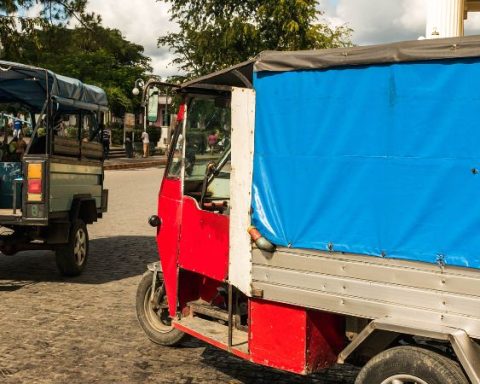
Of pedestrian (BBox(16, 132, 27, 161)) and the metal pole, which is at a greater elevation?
pedestrian (BBox(16, 132, 27, 161))

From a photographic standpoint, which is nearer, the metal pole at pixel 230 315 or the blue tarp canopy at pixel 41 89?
the metal pole at pixel 230 315

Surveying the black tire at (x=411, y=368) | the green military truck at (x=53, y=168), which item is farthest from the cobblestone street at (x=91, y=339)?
the black tire at (x=411, y=368)

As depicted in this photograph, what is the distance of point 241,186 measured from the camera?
4.39m

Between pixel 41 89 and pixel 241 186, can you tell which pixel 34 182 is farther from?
pixel 241 186

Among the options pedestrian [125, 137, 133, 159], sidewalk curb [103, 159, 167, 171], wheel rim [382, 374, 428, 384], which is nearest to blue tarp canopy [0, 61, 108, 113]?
wheel rim [382, 374, 428, 384]

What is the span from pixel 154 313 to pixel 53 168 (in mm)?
2809

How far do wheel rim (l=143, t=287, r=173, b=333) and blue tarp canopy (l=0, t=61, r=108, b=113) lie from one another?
3.21m

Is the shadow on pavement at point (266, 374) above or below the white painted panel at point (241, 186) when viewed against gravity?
below

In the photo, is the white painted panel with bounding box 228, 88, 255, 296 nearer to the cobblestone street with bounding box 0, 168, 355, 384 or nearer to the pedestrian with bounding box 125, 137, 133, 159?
the cobblestone street with bounding box 0, 168, 355, 384

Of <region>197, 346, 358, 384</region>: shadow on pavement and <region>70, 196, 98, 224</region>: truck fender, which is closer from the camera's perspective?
<region>197, 346, 358, 384</region>: shadow on pavement

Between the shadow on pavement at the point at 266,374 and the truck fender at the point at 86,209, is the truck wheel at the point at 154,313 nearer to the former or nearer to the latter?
the shadow on pavement at the point at 266,374

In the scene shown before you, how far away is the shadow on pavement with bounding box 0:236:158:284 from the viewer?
8539 mm

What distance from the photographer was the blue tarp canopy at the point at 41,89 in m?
8.02

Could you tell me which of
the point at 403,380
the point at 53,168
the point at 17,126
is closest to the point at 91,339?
the point at 53,168
